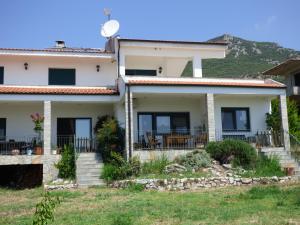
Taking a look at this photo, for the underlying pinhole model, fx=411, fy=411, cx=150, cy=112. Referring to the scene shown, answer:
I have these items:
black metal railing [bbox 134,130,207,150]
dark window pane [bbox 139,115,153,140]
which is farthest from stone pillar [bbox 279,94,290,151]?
dark window pane [bbox 139,115,153,140]

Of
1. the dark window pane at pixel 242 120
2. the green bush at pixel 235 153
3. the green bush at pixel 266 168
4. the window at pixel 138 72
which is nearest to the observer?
the green bush at pixel 266 168

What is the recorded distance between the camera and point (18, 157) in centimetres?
2117

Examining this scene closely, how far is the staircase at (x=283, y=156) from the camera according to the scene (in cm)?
2083

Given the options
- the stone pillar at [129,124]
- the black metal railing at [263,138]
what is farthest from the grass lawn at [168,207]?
the black metal railing at [263,138]

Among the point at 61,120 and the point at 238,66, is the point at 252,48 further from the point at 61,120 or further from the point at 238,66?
the point at 61,120

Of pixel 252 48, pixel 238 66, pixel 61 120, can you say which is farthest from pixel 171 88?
pixel 252 48

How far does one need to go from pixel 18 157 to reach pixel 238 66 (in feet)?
180

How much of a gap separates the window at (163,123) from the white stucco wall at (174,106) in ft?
0.88

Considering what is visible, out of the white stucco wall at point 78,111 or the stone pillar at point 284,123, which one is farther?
the white stucco wall at point 78,111

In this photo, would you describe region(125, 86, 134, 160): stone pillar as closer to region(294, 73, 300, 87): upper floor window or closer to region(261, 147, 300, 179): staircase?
region(261, 147, 300, 179): staircase

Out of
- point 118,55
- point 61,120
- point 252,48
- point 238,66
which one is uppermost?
point 252,48

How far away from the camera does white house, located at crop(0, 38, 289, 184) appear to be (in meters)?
22.4

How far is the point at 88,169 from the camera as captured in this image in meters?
20.6

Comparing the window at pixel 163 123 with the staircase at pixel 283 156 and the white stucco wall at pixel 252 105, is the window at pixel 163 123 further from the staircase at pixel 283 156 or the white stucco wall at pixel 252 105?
the staircase at pixel 283 156
